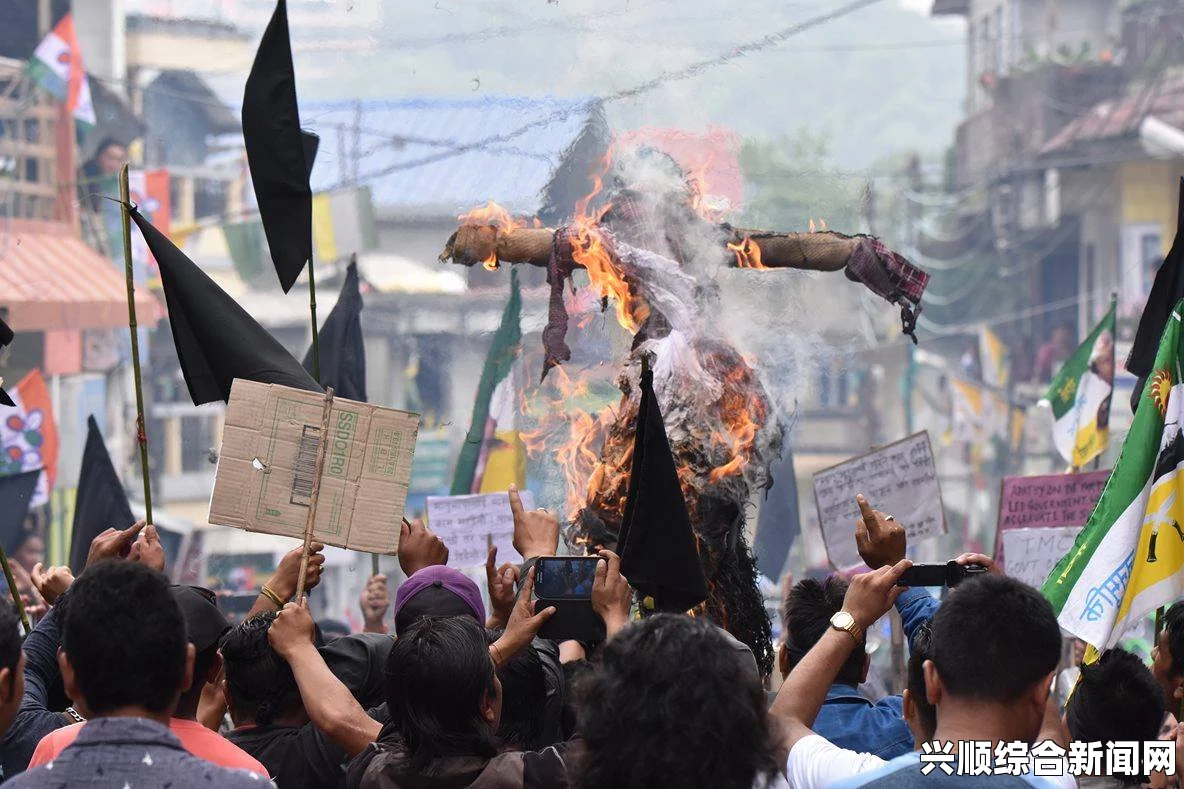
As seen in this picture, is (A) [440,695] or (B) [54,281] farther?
(B) [54,281]

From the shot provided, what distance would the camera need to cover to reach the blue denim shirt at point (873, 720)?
3859mm

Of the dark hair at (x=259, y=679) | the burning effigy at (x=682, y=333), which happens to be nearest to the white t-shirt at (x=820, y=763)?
the dark hair at (x=259, y=679)

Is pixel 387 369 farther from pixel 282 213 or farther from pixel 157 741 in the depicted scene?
pixel 157 741

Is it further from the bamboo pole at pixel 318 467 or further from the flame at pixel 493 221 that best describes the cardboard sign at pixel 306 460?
the flame at pixel 493 221

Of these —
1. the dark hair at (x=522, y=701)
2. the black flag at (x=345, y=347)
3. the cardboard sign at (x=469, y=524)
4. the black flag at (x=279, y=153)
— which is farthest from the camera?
the black flag at (x=345, y=347)

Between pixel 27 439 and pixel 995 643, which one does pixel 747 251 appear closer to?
pixel 995 643

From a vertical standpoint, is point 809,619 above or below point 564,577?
below

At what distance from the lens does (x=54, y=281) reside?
19.7 metres

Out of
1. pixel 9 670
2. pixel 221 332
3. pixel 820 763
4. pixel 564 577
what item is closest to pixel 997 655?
pixel 820 763

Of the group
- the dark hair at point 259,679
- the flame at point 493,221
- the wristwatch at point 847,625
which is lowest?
the dark hair at point 259,679

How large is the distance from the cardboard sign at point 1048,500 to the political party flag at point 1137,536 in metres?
2.70

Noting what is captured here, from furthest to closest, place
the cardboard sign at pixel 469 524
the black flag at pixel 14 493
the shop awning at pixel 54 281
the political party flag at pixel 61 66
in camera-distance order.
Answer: the political party flag at pixel 61 66 → the shop awning at pixel 54 281 → the black flag at pixel 14 493 → the cardboard sign at pixel 469 524

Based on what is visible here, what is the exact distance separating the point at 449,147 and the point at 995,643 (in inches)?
485

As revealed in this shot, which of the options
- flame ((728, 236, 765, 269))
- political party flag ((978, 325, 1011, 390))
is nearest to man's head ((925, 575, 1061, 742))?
flame ((728, 236, 765, 269))
